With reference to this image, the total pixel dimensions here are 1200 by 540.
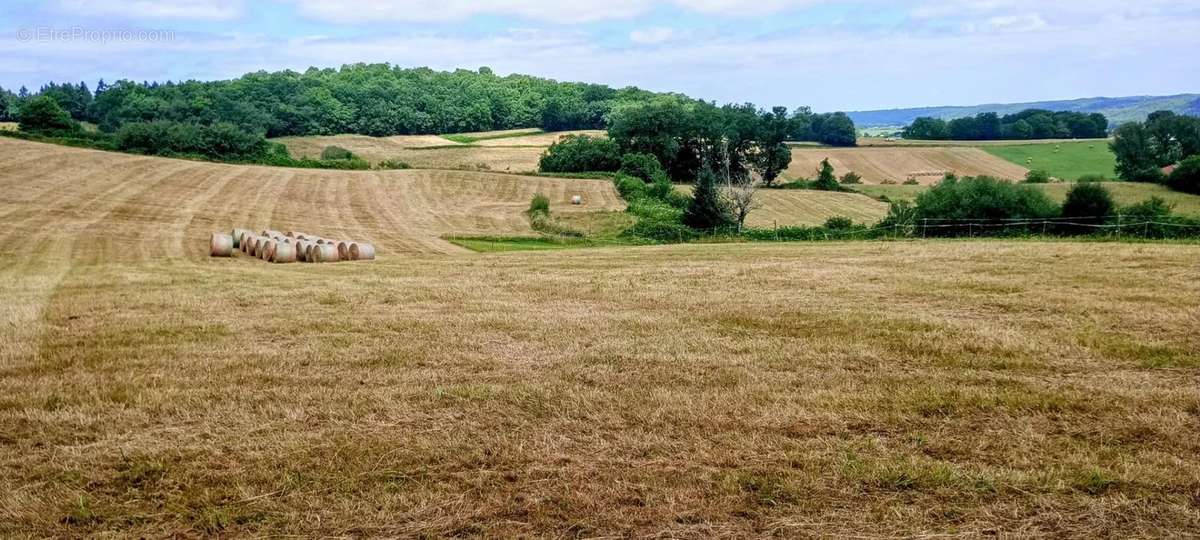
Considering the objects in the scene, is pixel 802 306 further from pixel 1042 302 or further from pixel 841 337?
pixel 1042 302

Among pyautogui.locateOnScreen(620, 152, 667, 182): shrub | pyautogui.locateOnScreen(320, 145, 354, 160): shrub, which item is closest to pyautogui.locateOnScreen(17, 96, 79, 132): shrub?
pyautogui.locateOnScreen(320, 145, 354, 160): shrub

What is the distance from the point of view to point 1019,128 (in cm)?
12794

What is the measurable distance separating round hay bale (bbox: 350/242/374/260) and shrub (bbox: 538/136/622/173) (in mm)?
52939

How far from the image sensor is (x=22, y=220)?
1439 inches

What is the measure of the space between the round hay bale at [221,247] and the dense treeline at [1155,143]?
88.1 m

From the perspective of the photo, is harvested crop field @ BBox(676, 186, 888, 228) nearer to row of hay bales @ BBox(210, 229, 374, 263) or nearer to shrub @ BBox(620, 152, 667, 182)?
shrub @ BBox(620, 152, 667, 182)

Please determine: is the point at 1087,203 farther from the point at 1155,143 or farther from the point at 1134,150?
the point at 1155,143

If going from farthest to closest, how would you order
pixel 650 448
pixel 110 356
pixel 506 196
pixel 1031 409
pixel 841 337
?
pixel 506 196 → pixel 841 337 → pixel 110 356 → pixel 1031 409 → pixel 650 448

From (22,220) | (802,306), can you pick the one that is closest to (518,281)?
(802,306)

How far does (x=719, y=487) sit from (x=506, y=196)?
190 ft

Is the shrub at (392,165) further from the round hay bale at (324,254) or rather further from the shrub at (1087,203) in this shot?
the shrub at (1087,203)

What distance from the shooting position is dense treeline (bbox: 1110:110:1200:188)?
9369cm

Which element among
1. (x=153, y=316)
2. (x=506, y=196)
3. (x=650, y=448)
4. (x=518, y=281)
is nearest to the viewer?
(x=650, y=448)

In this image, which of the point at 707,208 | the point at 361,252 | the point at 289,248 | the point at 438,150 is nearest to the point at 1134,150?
the point at 707,208
